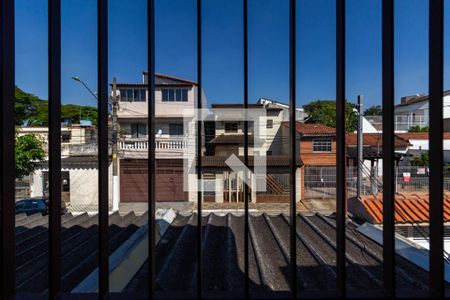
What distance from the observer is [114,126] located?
9.13 metres

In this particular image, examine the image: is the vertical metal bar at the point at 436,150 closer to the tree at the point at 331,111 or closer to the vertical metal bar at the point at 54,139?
the tree at the point at 331,111

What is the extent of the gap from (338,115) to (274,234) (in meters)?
2.31

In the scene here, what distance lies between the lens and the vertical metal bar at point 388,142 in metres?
0.79

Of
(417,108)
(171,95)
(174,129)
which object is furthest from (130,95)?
(417,108)

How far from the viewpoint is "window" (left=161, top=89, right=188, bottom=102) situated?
46.8 feet

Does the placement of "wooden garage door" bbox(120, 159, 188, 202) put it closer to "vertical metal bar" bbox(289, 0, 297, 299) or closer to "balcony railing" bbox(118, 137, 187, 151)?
"balcony railing" bbox(118, 137, 187, 151)

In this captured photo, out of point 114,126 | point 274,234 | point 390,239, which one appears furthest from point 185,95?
point 390,239

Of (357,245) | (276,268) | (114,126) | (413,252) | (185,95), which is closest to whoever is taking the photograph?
(276,268)

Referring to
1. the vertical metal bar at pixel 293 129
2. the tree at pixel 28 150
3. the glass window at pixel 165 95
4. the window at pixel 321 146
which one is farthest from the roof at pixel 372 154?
the glass window at pixel 165 95

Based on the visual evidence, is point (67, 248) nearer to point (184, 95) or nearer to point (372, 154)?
point (372, 154)

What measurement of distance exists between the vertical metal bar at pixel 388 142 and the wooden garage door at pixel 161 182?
36.4 ft

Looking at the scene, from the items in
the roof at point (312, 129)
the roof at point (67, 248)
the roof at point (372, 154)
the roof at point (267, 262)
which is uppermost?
the roof at point (312, 129)

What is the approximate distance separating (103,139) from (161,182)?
11719mm

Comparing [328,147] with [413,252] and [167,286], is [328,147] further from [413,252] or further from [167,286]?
[167,286]
